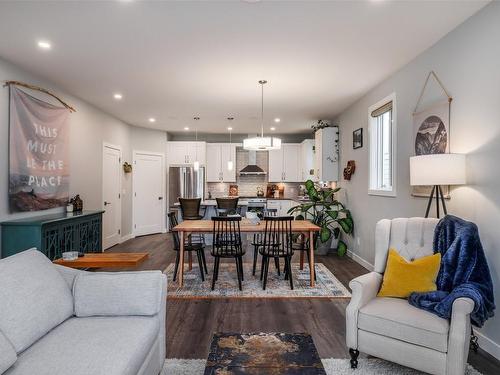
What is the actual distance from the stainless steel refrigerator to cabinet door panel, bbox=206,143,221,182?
1.63 feet

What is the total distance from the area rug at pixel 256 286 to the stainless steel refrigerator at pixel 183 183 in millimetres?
3721

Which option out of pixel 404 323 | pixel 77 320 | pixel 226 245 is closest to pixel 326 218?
pixel 226 245

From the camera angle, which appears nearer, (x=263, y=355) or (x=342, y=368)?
(x=263, y=355)

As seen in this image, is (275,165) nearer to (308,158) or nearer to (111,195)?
(308,158)

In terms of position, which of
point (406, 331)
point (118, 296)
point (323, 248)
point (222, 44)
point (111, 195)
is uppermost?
point (222, 44)

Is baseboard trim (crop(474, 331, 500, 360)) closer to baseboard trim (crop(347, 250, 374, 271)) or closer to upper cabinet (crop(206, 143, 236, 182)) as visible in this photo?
baseboard trim (crop(347, 250, 374, 271))

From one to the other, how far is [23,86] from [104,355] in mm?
3747

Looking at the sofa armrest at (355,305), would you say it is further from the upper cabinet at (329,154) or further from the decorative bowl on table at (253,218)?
the upper cabinet at (329,154)

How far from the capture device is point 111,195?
656cm

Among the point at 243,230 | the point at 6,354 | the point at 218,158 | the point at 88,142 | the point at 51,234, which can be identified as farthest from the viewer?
the point at 218,158

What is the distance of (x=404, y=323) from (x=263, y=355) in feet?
3.36

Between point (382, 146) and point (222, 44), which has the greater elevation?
point (222, 44)

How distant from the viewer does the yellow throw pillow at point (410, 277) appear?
2.32m

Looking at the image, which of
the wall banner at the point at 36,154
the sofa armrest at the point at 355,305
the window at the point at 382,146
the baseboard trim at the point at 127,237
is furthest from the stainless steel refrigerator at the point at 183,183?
the sofa armrest at the point at 355,305
